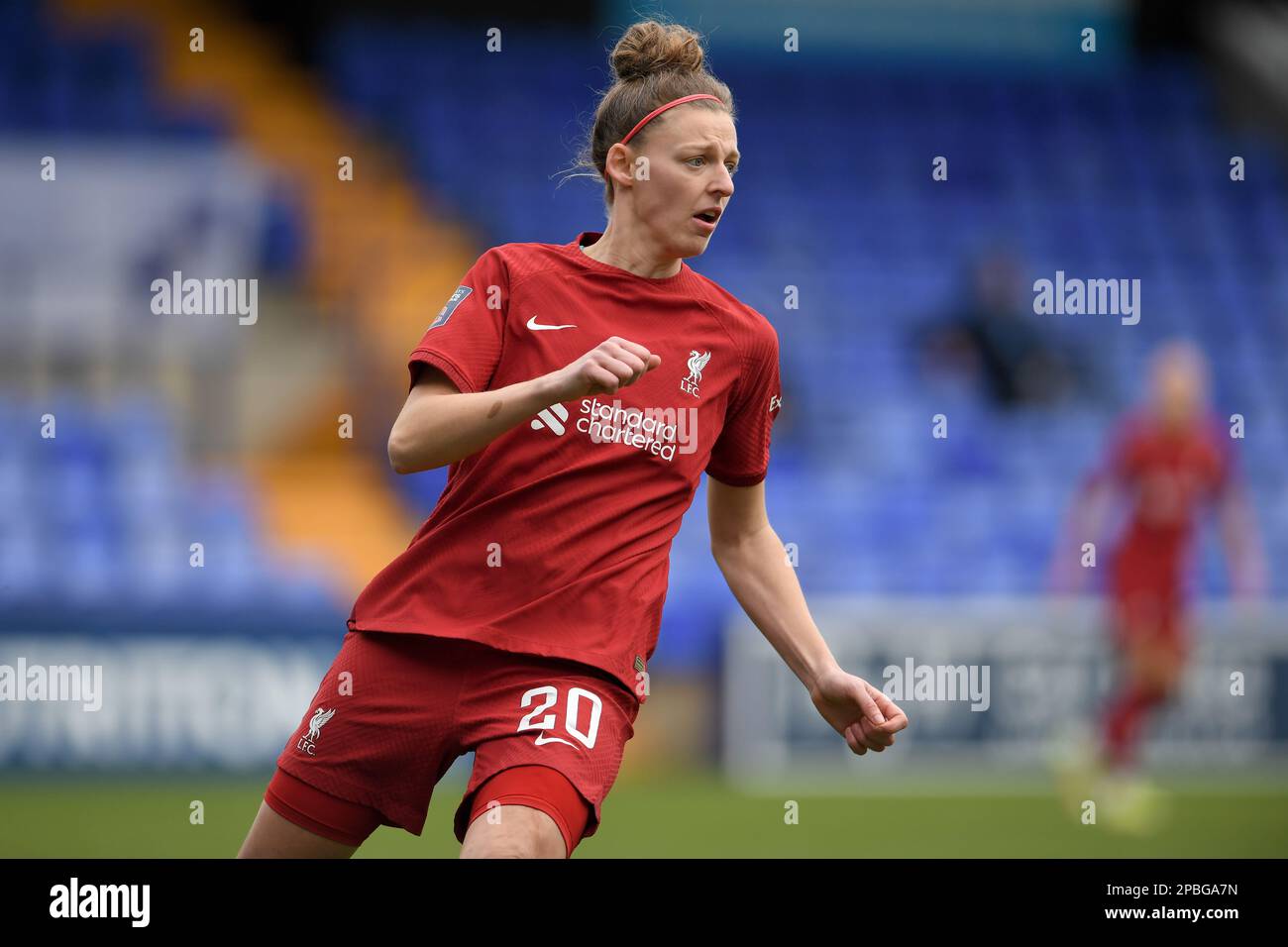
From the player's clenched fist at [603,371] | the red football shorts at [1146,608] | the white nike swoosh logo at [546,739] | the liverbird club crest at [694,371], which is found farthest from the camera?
the red football shorts at [1146,608]

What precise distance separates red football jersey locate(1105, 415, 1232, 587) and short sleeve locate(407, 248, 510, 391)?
263 inches

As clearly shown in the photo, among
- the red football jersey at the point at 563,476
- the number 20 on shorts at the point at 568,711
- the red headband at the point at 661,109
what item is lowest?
the number 20 on shorts at the point at 568,711

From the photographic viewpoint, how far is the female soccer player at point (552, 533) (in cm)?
329

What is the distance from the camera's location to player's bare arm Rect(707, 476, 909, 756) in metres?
3.43

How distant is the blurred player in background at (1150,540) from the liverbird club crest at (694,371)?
243 inches

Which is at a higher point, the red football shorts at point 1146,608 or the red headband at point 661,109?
the red headband at point 661,109

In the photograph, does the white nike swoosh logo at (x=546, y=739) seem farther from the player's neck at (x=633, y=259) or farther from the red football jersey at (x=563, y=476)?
the player's neck at (x=633, y=259)

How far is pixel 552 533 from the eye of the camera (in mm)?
3385

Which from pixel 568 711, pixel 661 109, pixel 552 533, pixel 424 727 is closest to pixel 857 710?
pixel 568 711

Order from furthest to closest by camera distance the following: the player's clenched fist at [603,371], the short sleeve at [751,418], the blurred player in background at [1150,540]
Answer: the blurred player in background at [1150,540], the short sleeve at [751,418], the player's clenched fist at [603,371]

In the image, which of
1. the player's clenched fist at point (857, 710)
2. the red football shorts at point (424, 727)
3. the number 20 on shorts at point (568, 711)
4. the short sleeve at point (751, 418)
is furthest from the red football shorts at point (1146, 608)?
the number 20 on shorts at point (568, 711)

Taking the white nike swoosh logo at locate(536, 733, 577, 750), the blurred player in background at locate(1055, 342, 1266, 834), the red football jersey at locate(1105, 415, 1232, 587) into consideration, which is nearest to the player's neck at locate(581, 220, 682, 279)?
the white nike swoosh logo at locate(536, 733, 577, 750)

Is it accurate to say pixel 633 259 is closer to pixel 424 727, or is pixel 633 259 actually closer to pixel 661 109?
pixel 661 109

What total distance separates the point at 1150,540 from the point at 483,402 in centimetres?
718
